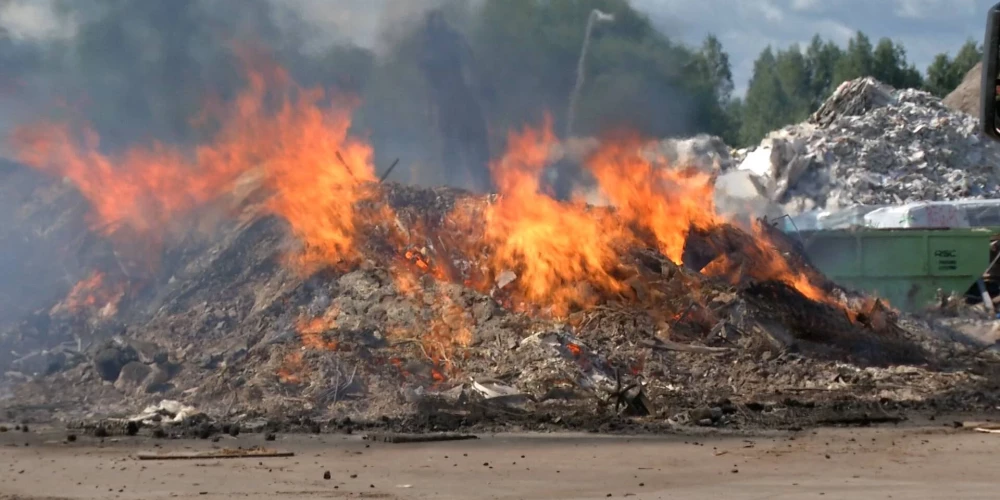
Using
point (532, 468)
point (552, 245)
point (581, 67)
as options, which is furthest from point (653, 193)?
point (532, 468)

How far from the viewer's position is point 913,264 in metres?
28.5

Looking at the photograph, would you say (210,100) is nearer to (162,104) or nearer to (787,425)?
(162,104)

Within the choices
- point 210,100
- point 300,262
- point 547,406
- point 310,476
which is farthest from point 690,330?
point 210,100

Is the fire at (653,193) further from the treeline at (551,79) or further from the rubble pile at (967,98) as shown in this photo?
the rubble pile at (967,98)

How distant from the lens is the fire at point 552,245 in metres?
19.5

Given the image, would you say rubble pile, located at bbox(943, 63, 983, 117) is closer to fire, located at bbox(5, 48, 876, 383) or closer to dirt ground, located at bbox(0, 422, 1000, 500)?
fire, located at bbox(5, 48, 876, 383)

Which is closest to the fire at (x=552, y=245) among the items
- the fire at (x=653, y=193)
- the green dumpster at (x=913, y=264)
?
the fire at (x=653, y=193)

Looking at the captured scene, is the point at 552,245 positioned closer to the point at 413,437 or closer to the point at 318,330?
the point at 318,330

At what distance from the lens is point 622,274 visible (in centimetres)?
1988

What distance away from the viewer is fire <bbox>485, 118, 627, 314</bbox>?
19.5m

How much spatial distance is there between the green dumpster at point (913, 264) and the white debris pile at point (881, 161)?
20.5ft

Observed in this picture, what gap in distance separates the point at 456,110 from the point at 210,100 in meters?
5.63

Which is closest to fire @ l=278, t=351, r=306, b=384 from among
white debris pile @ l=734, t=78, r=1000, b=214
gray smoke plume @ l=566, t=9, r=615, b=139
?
gray smoke plume @ l=566, t=9, r=615, b=139

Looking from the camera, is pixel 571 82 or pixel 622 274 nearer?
pixel 622 274
